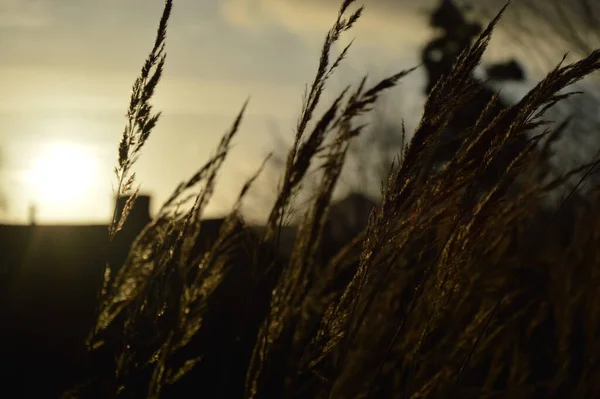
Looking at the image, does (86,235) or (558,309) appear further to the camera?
(86,235)

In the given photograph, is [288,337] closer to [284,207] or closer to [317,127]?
[284,207]

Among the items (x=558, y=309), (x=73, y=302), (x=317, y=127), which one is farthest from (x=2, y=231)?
(x=317, y=127)

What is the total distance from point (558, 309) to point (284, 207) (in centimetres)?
180

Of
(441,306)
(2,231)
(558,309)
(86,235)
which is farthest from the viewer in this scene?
(86,235)

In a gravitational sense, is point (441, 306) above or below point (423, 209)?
below

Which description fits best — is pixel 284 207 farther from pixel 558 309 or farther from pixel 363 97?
pixel 558 309

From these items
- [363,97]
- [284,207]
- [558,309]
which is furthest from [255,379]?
[558,309]

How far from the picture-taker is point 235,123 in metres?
2.11

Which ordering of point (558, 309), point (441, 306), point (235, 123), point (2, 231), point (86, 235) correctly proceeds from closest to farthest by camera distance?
1. point (441, 306)
2. point (235, 123)
3. point (558, 309)
4. point (2, 231)
5. point (86, 235)

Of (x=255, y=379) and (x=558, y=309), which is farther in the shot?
(x=558, y=309)

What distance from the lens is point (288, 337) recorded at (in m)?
2.12

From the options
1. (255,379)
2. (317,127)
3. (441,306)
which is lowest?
(255,379)

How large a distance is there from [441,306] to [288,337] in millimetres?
436

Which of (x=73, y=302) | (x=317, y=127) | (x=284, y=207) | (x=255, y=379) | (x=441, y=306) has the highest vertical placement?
(x=317, y=127)
